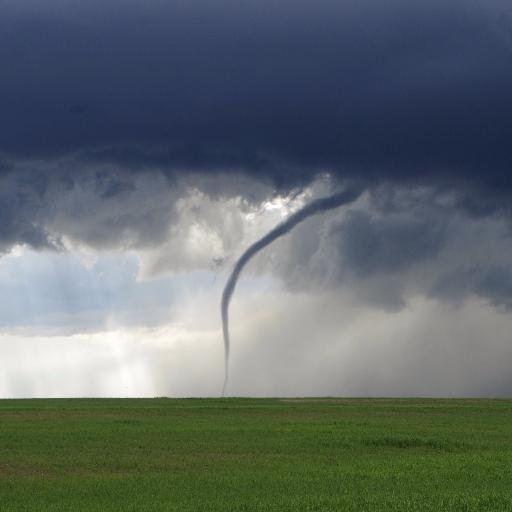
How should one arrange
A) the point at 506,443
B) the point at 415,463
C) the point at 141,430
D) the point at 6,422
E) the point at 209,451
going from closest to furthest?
the point at 415,463 < the point at 209,451 < the point at 506,443 < the point at 141,430 < the point at 6,422

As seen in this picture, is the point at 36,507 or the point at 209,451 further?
the point at 209,451

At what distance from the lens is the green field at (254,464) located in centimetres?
2505

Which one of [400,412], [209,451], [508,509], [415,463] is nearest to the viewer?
[508,509]

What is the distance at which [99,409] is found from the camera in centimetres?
8038

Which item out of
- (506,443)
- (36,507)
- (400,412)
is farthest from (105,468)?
(400,412)

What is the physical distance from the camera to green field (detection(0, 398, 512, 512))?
25047mm

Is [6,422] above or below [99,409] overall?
below

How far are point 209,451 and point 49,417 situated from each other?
1152 inches

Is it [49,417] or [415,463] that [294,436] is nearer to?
[415,463]

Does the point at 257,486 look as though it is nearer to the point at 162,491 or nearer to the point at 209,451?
the point at 162,491

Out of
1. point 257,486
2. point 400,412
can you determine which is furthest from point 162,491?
point 400,412

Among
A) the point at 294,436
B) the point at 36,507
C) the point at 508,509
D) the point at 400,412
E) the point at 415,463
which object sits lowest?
the point at 508,509

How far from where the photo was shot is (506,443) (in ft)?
151

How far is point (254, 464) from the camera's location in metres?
35.4
